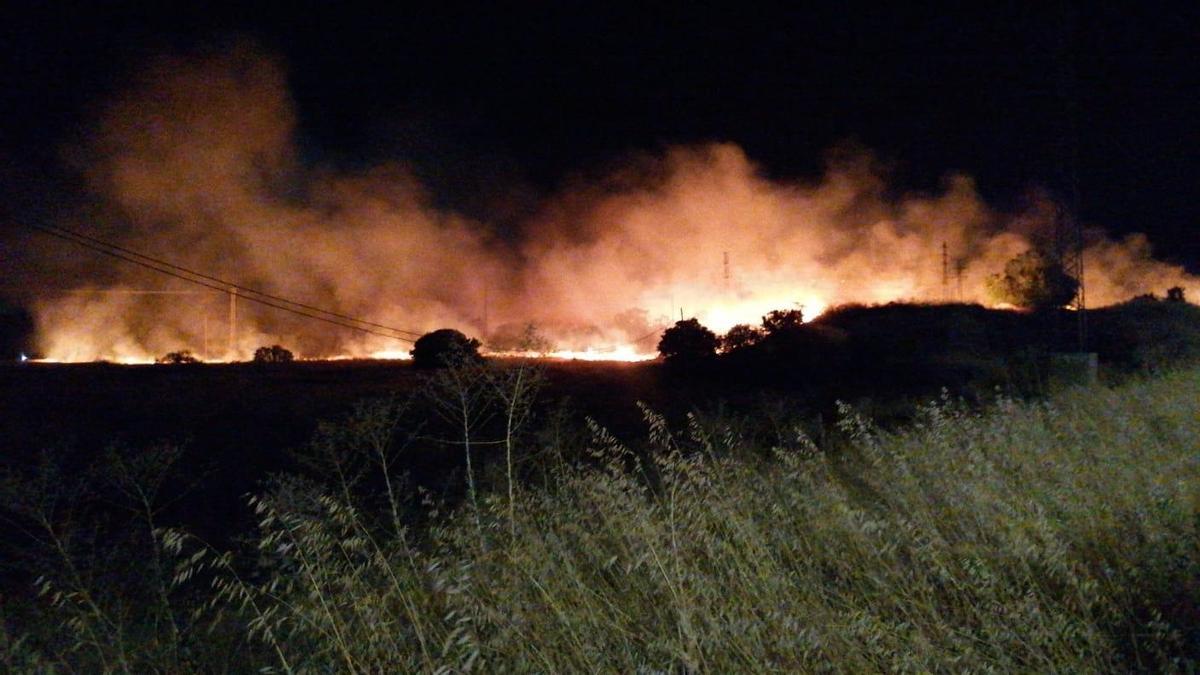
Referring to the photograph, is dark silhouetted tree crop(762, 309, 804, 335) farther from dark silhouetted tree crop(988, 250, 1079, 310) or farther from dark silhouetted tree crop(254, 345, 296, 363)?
dark silhouetted tree crop(254, 345, 296, 363)

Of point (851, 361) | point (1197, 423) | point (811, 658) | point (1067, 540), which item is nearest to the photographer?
point (811, 658)

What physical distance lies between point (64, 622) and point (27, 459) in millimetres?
13361

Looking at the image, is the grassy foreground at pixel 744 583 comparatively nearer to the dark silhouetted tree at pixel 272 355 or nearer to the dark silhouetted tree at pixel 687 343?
the dark silhouetted tree at pixel 687 343

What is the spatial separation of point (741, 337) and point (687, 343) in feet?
12.2

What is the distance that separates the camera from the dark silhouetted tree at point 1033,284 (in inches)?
1997

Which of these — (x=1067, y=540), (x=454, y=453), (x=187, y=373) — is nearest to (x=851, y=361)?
(x=454, y=453)

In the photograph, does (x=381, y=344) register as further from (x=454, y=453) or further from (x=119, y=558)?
(x=119, y=558)

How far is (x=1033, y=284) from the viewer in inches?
2046

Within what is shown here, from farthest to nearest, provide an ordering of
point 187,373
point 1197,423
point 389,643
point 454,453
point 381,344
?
point 381,344 < point 187,373 < point 454,453 < point 1197,423 < point 389,643

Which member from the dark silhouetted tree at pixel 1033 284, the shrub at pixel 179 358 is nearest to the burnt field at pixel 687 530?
the shrub at pixel 179 358

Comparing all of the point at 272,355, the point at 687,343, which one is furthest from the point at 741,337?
the point at 272,355

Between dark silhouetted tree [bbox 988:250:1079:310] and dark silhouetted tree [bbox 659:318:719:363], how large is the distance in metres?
21.9

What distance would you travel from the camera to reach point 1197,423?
821cm

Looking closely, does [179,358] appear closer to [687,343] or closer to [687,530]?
[687,343]
